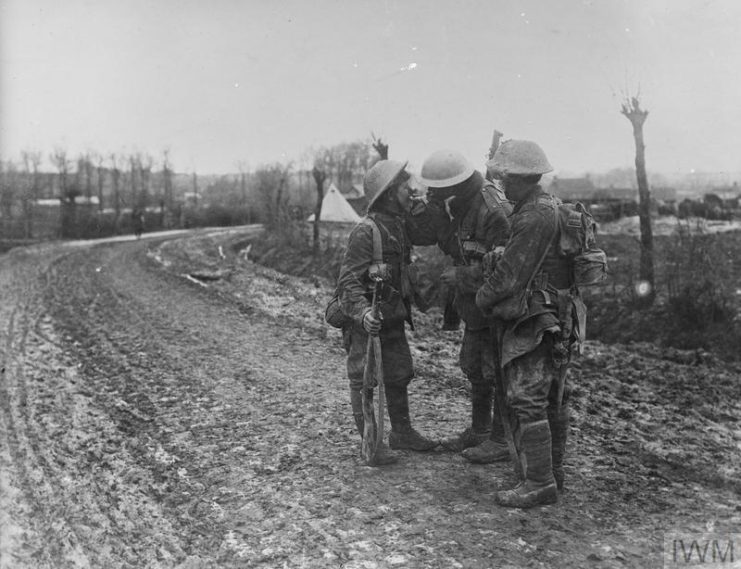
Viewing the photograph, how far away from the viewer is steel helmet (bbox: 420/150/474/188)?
418cm

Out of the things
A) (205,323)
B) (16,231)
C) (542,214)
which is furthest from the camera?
(16,231)

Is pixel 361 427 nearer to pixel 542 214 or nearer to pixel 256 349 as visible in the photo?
pixel 542 214

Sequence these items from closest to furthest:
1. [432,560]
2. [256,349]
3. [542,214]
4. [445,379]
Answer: [432,560], [542,214], [445,379], [256,349]

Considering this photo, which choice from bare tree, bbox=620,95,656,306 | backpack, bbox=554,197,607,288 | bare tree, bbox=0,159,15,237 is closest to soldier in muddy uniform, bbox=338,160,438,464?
backpack, bbox=554,197,607,288

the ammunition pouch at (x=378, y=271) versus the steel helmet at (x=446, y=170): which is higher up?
the steel helmet at (x=446, y=170)

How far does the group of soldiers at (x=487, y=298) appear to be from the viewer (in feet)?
11.7

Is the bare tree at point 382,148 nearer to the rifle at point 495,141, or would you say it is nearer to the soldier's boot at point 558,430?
the rifle at point 495,141

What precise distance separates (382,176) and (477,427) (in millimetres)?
2002

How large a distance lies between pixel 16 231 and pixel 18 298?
2236 centimetres

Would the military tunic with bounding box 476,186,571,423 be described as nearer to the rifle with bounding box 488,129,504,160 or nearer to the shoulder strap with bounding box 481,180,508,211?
the shoulder strap with bounding box 481,180,508,211

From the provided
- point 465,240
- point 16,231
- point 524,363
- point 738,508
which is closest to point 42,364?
point 465,240

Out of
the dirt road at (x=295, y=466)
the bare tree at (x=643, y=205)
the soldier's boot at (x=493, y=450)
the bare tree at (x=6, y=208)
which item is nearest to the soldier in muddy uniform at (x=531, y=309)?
the dirt road at (x=295, y=466)

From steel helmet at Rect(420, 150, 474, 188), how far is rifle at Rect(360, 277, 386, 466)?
31.4 inches

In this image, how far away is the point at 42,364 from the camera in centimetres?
751
